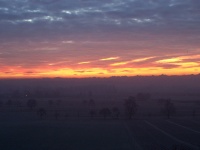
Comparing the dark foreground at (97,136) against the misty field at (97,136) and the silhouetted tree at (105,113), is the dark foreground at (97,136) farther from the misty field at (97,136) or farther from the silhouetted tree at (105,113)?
the silhouetted tree at (105,113)

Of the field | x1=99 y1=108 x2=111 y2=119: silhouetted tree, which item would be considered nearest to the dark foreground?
the field

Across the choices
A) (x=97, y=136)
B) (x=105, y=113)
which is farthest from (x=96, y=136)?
(x=105, y=113)

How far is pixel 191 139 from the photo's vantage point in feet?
117

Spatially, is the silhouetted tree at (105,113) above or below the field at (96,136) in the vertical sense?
above

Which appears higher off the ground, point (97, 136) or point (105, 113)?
point (105, 113)

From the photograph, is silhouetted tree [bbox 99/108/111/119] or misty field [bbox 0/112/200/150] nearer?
misty field [bbox 0/112/200/150]

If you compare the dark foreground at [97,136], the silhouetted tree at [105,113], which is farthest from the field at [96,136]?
the silhouetted tree at [105,113]

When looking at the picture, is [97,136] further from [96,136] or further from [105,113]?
[105,113]

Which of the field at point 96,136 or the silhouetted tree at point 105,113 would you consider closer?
the field at point 96,136

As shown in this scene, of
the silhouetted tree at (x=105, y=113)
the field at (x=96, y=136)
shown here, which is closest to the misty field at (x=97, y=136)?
the field at (x=96, y=136)

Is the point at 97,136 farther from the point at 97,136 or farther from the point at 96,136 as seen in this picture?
the point at 96,136

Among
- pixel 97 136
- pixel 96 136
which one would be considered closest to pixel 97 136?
pixel 97 136

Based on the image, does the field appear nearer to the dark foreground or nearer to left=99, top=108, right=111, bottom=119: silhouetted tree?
the dark foreground

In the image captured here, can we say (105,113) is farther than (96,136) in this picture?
Yes
